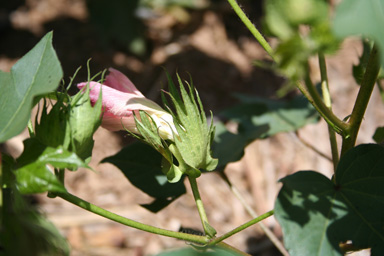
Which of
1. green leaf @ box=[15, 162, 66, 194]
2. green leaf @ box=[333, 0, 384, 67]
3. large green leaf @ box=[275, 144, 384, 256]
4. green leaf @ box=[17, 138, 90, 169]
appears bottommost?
large green leaf @ box=[275, 144, 384, 256]

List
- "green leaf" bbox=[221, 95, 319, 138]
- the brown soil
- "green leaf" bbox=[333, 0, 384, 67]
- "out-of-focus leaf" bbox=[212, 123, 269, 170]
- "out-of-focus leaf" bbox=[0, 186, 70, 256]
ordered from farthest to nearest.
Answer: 1. the brown soil
2. "green leaf" bbox=[221, 95, 319, 138]
3. "out-of-focus leaf" bbox=[212, 123, 269, 170]
4. "out-of-focus leaf" bbox=[0, 186, 70, 256]
5. "green leaf" bbox=[333, 0, 384, 67]

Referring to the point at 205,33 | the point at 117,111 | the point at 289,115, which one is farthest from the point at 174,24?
the point at 117,111

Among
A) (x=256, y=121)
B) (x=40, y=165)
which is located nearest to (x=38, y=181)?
(x=40, y=165)

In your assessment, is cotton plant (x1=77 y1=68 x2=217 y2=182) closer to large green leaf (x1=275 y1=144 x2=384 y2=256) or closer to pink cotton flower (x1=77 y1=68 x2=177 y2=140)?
pink cotton flower (x1=77 y1=68 x2=177 y2=140)

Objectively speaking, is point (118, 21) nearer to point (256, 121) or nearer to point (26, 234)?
point (256, 121)

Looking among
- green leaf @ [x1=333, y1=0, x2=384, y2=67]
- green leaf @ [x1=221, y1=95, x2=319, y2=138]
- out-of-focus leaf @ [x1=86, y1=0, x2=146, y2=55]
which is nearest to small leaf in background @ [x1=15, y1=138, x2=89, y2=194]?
green leaf @ [x1=333, y1=0, x2=384, y2=67]
